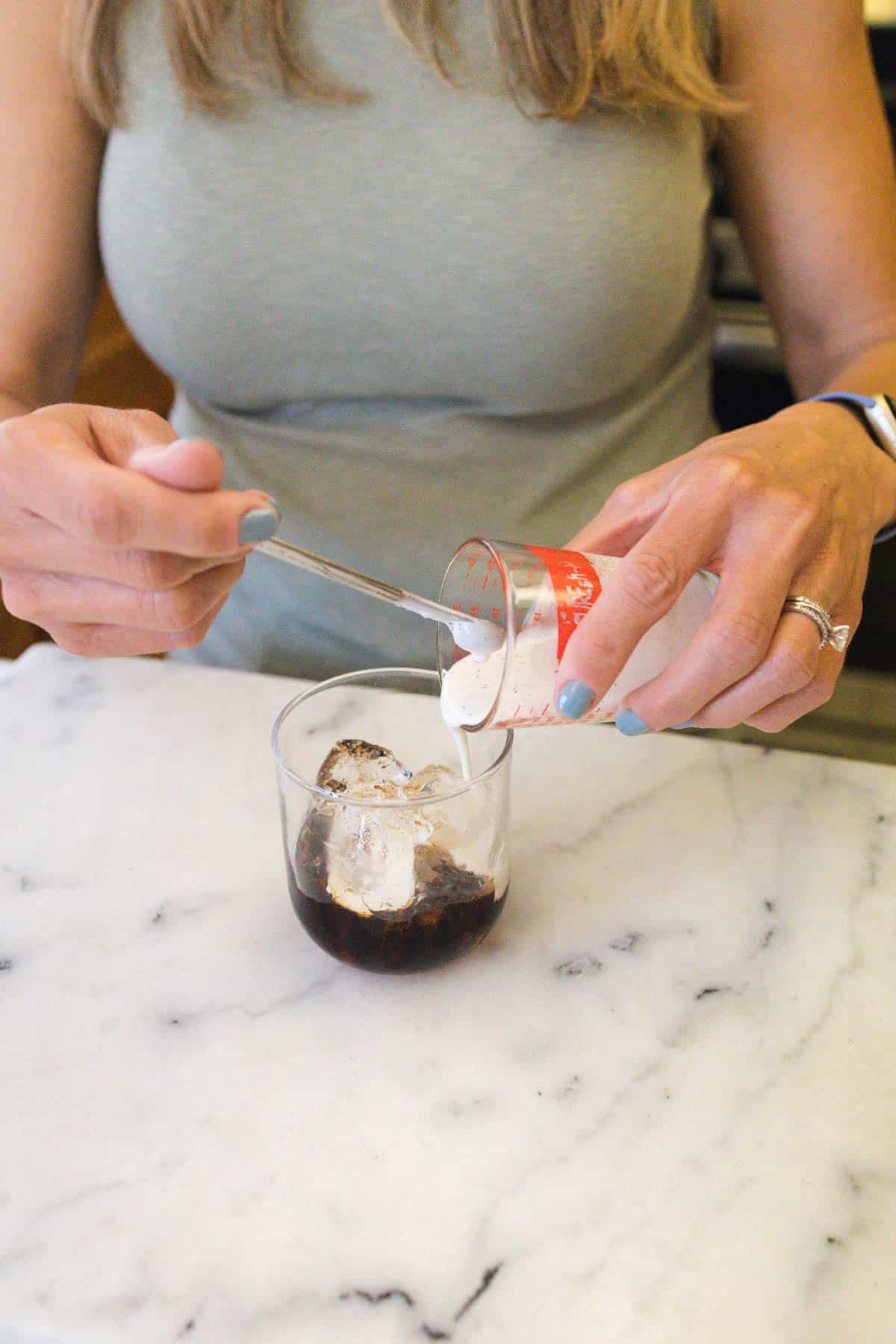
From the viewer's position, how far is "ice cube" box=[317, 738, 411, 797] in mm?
616

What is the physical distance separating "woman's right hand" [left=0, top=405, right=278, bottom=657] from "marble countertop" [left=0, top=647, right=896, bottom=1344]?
0.54ft

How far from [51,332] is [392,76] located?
0.35 metres

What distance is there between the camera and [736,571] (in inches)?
23.2

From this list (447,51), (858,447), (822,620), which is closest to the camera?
(822,620)

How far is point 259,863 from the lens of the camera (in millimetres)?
703

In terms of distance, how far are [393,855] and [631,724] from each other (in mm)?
149

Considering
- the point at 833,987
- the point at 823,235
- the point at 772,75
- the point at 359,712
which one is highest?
the point at 772,75

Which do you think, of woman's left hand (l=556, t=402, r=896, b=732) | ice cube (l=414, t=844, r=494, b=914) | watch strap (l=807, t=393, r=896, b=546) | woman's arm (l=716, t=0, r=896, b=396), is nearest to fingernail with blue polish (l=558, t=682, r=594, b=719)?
woman's left hand (l=556, t=402, r=896, b=732)

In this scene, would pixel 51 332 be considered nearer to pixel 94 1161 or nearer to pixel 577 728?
pixel 577 728

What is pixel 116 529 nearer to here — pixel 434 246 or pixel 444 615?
pixel 444 615

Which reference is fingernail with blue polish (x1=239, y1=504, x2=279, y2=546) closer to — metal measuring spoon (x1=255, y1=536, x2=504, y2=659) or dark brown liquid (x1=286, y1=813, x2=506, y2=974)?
metal measuring spoon (x1=255, y1=536, x2=504, y2=659)

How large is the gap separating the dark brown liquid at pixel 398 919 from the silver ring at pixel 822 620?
0.77 feet

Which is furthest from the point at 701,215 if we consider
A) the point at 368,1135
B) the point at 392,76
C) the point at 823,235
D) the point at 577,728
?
the point at 368,1135

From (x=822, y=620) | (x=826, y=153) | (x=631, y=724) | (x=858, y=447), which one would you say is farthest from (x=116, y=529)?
(x=826, y=153)
